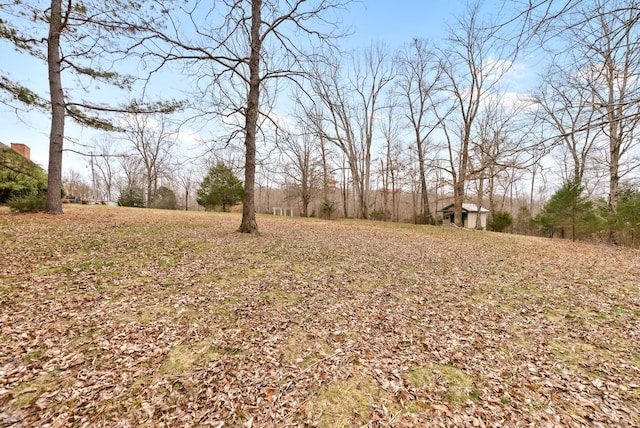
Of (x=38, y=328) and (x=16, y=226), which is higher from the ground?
(x=16, y=226)

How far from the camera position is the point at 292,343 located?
2904 millimetres

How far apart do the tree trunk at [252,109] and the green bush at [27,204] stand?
22.8ft

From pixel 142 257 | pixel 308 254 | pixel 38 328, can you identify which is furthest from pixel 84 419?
pixel 308 254

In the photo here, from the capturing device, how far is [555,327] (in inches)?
140

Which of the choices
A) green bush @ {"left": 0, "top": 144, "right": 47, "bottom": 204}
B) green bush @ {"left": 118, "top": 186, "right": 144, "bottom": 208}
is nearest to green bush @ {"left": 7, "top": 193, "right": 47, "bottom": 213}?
green bush @ {"left": 0, "top": 144, "right": 47, "bottom": 204}

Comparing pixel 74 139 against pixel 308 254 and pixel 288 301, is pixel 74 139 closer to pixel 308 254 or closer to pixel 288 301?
pixel 308 254

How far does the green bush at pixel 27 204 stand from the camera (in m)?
7.82

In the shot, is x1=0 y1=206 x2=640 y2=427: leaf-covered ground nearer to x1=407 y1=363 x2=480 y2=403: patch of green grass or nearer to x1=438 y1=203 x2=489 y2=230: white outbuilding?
x1=407 y1=363 x2=480 y2=403: patch of green grass

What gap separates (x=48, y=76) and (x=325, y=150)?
56.8ft

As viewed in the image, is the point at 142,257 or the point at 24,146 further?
the point at 24,146

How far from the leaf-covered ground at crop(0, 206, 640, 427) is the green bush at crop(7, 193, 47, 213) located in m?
3.74

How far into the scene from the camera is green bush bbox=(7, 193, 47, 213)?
782cm

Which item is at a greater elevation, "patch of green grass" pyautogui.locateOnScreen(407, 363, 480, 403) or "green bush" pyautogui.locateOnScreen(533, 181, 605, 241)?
"green bush" pyautogui.locateOnScreen(533, 181, 605, 241)

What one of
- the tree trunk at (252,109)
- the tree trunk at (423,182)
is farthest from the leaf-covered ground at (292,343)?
the tree trunk at (423,182)
